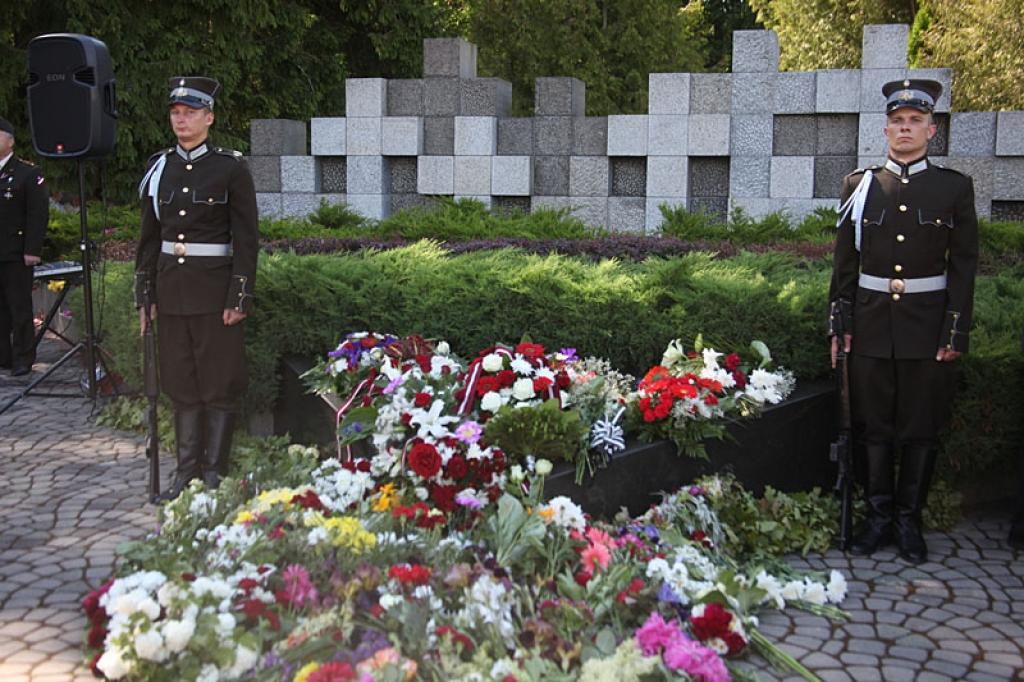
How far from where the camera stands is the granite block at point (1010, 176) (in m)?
10.6

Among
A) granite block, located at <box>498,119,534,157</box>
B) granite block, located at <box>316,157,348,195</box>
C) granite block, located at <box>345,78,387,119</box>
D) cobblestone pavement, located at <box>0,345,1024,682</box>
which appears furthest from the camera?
granite block, located at <box>316,157,348,195</box>

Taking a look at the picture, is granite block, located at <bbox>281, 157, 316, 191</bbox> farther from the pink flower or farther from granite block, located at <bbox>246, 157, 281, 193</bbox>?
the pink flower

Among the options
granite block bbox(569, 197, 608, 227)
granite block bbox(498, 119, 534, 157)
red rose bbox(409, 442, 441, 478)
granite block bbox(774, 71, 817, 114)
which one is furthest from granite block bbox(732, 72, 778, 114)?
red rose bbox(409, 442, 441, 478)

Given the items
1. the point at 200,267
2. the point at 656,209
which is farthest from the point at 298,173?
the point at 200,267

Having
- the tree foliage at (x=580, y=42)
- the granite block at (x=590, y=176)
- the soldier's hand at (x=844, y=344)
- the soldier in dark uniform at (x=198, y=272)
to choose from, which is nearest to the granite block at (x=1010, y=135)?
the granite block at (x=590, y=176)

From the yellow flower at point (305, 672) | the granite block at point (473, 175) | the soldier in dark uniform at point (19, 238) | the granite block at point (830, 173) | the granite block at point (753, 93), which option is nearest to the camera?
the yellow flower at point (305, 672)

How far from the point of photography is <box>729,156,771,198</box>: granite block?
37.0 ft

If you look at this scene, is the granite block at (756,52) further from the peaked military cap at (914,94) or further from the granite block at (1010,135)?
the peaked military cap at (914,94)

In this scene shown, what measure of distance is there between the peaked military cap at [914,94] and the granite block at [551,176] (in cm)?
702

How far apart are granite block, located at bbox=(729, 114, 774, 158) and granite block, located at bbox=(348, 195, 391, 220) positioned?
3749mm

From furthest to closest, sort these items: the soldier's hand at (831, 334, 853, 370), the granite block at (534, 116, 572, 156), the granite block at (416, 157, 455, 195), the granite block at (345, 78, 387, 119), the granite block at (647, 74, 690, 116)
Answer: the granite block at (345, 78, 387, 119)
the granite block at (416, 157, 455, 195)
the granite block at (534, 116, 572, 156)
the granite block at (647, 74, 690, 116)
the soldier's hand at (831, 334, 853, 370)

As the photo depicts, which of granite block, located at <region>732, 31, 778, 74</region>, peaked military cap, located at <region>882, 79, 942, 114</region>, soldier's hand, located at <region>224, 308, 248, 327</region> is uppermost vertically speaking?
granite block, located at <region>732, 31, 778, 74</region>

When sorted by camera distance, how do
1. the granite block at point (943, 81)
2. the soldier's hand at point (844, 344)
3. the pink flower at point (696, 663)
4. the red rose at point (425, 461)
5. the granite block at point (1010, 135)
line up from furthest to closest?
Result: the granite block at point (943, 81) → the granite block at point (1010, 135) → the soldier's hand at point (844, 344) → the red rose at point (425, 461) → the pink flower at point (696, 663)

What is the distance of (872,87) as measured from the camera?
1087 cm
